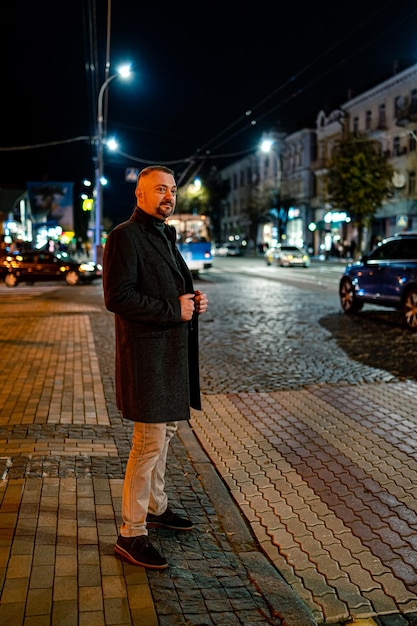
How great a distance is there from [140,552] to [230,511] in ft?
3.52

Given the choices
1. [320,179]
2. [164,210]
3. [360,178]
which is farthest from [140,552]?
[320,179]

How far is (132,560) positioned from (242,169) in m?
90.5

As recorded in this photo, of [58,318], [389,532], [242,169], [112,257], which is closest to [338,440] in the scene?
[389,532]

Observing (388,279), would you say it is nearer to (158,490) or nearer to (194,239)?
(158,490)

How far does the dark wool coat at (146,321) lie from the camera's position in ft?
11.7

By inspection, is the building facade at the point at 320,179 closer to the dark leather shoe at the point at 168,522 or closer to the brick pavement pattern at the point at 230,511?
the brick pavement pattern at the point at 230,511

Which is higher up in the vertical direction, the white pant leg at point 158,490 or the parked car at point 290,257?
the parked car at point 290,257

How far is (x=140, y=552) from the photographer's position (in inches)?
144

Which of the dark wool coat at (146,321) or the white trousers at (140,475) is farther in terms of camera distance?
the white trousers at (140,475)

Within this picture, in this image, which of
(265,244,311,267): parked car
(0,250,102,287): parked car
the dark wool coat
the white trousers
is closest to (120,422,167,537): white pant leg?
the white trousers

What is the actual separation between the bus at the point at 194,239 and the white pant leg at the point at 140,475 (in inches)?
1166

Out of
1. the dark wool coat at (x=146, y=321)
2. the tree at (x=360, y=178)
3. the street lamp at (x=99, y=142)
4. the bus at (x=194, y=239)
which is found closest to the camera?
the dark wool coat at (x=146, y=321)

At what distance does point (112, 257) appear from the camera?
140 inches

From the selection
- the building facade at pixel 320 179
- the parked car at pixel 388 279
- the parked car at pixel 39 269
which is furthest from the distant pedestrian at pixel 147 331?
the building facade at pixel 320 179
